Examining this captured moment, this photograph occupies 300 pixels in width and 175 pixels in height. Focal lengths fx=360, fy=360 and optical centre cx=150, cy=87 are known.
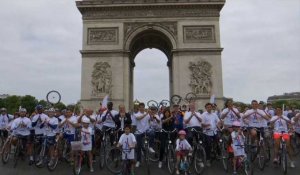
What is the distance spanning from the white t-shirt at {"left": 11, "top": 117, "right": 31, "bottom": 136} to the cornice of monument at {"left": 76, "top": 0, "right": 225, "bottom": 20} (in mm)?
17830

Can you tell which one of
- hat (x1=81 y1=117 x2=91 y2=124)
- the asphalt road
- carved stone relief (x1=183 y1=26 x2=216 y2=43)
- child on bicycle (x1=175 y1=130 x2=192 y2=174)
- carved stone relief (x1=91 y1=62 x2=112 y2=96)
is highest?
carved stone relief (x1=183 y1=26 x2=216 y2=43)

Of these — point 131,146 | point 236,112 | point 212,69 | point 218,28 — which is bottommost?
point 131,146

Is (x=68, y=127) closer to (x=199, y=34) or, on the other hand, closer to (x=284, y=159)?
(x=284, y=159)

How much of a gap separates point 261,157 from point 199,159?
2178mm

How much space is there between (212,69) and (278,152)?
55.4 feet

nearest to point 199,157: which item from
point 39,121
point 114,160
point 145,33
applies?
point 114,160

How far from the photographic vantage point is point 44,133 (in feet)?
42.1

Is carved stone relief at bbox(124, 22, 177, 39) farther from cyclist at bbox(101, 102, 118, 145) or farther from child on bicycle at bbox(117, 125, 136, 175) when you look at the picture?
child on bicycle at bbox(117, 125, 136, 175)

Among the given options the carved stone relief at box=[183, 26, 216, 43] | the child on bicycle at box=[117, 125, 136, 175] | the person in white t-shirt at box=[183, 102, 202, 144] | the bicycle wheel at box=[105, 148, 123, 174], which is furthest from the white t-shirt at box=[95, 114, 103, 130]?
the carved stone relief at box=[183, 26, 216, 43]

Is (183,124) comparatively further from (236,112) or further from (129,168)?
(129,168)

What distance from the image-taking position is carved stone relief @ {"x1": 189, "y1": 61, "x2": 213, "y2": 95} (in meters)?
28.0

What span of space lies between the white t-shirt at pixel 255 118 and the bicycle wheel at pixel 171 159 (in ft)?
9.61

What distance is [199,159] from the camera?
11.5 meters

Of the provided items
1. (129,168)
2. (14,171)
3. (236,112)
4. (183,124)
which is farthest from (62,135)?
(236,112)
